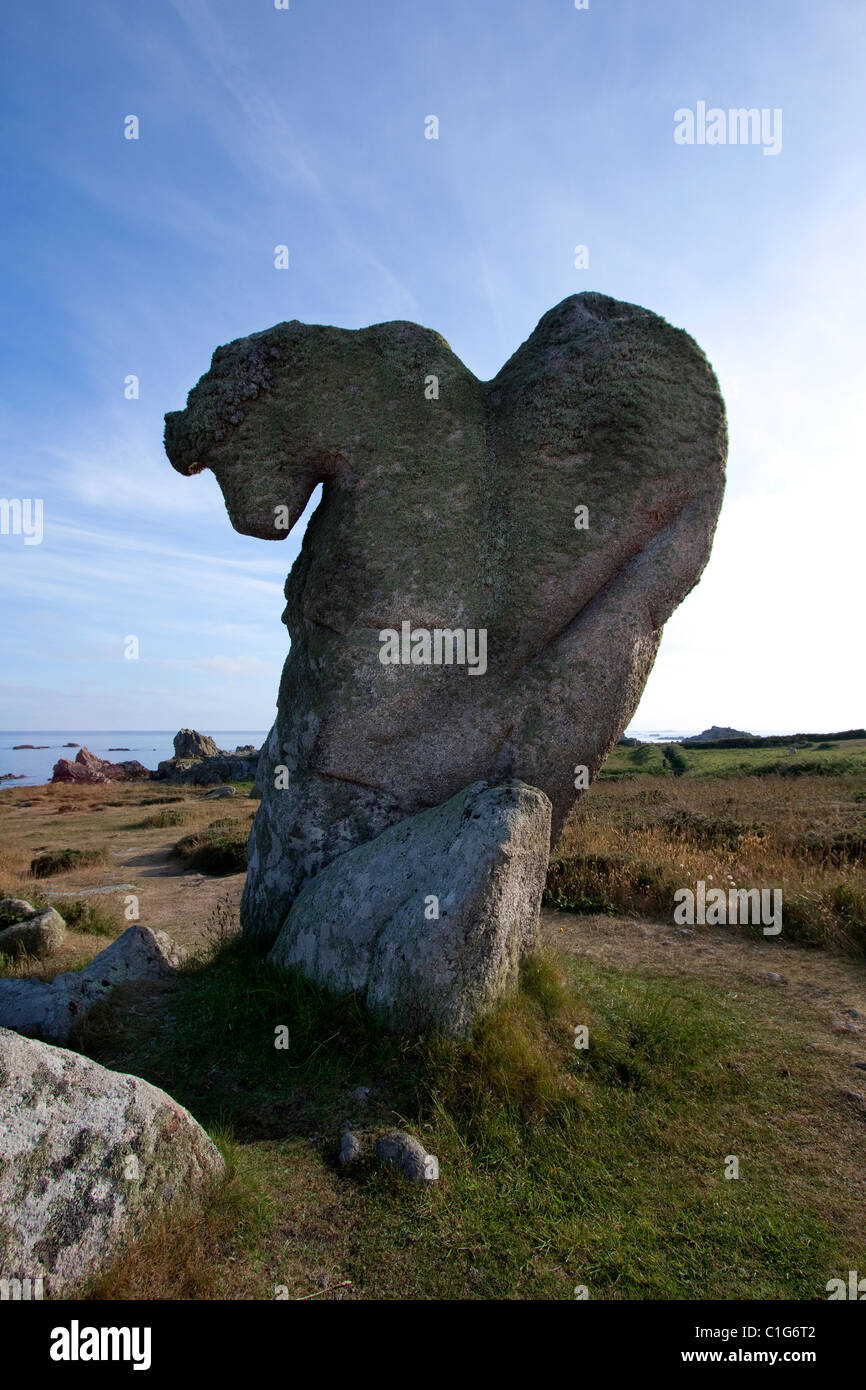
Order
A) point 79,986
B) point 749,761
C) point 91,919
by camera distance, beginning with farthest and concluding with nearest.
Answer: point 749,761 < point 91,919 < point 79,986

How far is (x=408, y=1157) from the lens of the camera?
3.75m

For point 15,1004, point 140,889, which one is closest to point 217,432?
point 15,1004

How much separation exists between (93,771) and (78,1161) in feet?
183

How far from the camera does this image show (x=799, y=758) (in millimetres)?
31234

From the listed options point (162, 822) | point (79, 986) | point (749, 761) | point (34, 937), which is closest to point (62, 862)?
point (162, 822)

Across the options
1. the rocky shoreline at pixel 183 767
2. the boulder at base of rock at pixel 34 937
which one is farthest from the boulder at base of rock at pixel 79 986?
the rocky shoreline at pixel 183 767

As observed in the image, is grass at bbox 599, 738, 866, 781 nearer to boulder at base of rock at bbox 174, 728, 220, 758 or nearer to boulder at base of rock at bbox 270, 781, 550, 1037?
boulder at base of rock at bbox 270, 781, 550, 1037

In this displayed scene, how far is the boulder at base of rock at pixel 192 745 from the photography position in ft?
182

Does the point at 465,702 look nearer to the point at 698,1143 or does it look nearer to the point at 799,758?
the point at 698,1143

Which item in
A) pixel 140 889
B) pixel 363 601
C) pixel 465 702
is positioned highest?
pixel 363 601

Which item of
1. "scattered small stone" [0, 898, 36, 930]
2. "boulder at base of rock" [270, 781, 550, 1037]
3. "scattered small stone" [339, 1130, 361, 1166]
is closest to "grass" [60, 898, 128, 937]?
"scattered small stone" [0, 898, 36, 930]

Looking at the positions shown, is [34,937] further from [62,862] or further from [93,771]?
[93,771]
